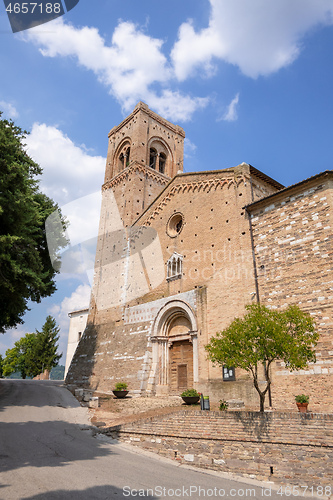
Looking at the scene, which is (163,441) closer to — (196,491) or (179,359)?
(196,491)

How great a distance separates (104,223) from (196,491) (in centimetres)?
2380

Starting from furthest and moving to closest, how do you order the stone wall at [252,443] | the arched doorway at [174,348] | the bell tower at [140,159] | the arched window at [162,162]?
the arched window at [162,162] < the bell tower at [140,159] < the arched doorway at [174,348] < the stone wall at [252,443]

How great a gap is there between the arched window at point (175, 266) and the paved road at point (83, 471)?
9.59m

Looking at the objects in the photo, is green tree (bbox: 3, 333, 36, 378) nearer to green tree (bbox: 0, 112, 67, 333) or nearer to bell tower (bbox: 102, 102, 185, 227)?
bell tower (bbox: 102, 102, 185, 227)

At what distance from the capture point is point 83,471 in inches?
287

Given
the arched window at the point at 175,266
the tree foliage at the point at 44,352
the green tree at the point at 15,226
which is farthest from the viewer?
the tree foliage at the point at 44,352

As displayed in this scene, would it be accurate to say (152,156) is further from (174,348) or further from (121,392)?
(121,392)

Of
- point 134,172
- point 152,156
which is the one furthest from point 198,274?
point 152,156

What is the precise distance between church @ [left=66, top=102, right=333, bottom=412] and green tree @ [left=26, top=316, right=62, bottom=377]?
80.9 feet

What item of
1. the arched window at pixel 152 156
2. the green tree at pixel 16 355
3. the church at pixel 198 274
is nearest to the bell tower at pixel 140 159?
the arched window at pixel 152 156

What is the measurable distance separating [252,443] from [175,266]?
12194 mm

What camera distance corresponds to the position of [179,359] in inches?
718

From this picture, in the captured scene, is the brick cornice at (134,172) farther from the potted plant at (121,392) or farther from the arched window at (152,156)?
the potted plant at (121,392)

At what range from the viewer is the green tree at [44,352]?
45.8 m
